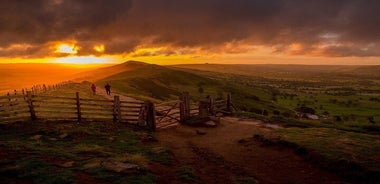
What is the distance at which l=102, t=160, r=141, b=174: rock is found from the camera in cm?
1480

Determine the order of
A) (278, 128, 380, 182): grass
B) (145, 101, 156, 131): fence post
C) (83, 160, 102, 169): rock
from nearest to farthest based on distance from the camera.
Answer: (83, 160, 102, 169): rock → (278, 128, 380, 182): grass → (145, 101, 156, 131): fence post

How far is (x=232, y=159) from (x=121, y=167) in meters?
6.90

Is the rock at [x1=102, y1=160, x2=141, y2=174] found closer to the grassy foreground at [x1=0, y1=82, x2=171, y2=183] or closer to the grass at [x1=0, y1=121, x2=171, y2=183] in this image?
the grassy foreground at [x1=0, y1=82, x2=171, y2=183]

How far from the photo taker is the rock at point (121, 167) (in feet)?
48.6

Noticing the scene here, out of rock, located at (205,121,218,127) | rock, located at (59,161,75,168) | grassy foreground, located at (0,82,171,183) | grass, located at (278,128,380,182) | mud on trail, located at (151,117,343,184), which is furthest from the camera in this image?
rock, located at (205,121,218,127)

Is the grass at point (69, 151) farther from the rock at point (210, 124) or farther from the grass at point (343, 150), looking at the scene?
the grass at point (343, 150)

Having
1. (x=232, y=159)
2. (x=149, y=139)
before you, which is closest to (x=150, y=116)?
(x=149, y=139)

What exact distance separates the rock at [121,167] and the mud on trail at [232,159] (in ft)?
3.42

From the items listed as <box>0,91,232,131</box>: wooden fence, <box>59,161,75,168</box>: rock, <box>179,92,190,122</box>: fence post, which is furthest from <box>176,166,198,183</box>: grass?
<box>179,92,190,122</box>: fence post

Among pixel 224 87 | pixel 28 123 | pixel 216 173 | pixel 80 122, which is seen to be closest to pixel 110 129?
pixel 80 122

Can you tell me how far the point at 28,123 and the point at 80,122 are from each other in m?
3.41

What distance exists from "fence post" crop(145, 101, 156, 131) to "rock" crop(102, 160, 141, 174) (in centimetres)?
961

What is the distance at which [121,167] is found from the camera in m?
15.1

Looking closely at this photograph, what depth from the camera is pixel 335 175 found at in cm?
1630
